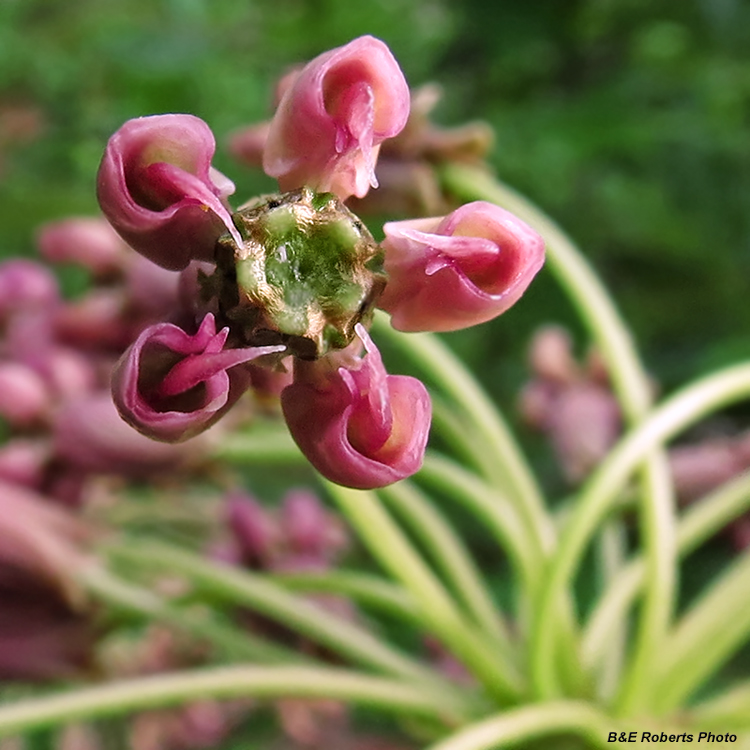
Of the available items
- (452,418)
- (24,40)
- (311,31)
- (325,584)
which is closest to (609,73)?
(311,31)

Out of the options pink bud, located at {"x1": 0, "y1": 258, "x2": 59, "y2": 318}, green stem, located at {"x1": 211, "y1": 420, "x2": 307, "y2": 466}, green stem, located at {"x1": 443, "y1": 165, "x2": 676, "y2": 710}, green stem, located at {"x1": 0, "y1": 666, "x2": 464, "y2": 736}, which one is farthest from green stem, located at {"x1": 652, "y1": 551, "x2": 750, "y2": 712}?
pink bud, located at {"x1": 0, "y1": 258, "x2": 59, "y2": 318}

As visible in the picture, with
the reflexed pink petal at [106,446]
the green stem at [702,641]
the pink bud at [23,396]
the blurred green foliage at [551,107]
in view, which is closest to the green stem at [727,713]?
the green stem at [702,641]

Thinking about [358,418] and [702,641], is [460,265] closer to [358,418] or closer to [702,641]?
[358,418]

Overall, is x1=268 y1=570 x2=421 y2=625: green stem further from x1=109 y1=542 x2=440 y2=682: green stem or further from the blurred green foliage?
the blurred green foliage

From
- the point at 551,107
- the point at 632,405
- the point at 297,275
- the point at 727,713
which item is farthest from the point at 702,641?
the point at 551,107

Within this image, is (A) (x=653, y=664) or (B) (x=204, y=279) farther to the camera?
(A) (x=653, y=664)

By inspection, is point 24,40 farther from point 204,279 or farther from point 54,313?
point 204,279
